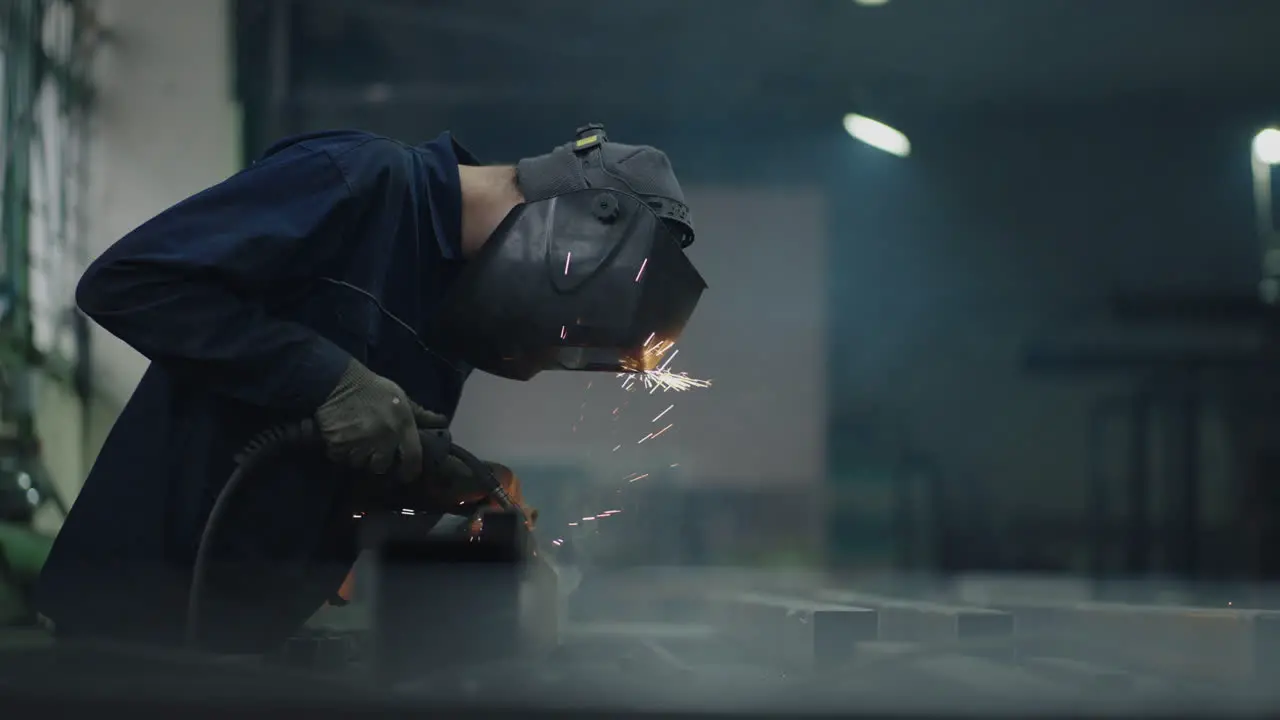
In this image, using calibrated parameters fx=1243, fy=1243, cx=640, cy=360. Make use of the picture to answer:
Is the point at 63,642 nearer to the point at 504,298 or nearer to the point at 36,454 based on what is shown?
the point at 504,298

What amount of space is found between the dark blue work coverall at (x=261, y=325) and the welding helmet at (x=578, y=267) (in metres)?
0.06

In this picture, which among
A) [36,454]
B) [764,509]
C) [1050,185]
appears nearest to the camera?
[36,454]

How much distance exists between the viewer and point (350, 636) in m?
0.61

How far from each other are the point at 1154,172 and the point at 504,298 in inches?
157

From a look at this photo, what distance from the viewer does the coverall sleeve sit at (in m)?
1.11

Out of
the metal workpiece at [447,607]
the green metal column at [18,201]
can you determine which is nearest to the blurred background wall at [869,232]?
the green metal column at [18,201]

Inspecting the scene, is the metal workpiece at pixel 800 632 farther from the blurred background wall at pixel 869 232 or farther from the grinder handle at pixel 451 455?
the blurred background wall at pixel 869 232

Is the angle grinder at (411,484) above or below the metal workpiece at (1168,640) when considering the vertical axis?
above

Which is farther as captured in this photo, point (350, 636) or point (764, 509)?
point (764, 509)

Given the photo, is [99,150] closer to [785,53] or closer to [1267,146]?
[785,53]

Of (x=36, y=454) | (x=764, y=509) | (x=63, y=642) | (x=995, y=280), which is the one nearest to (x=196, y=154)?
(x=36, y=454)

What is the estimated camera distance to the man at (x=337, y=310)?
3.67 feet

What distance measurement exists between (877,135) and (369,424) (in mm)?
3708

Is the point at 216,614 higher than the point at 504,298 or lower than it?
lower
